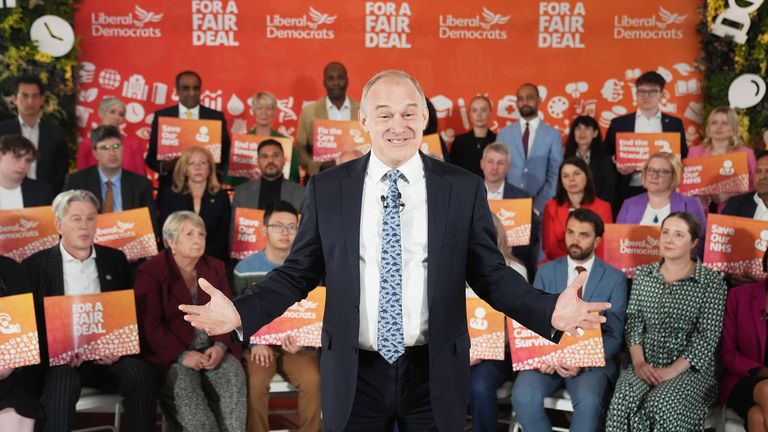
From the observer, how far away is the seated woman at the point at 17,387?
14.7 feet

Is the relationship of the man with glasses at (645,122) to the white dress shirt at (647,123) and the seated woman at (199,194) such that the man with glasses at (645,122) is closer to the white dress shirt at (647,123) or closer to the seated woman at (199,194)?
the white dress shirt at (647,123)

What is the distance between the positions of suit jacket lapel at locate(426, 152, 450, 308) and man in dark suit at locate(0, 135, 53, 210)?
155 inches

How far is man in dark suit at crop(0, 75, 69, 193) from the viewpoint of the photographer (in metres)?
6.83

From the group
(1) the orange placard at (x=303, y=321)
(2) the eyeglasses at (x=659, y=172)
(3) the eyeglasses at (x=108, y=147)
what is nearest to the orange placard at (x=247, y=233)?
(1) the orange placard at (x=303, y=321)

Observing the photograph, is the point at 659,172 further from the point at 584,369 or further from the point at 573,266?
the point at 584,369

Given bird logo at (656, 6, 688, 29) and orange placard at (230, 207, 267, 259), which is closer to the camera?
orange placard at (230, 207, 267, 259)

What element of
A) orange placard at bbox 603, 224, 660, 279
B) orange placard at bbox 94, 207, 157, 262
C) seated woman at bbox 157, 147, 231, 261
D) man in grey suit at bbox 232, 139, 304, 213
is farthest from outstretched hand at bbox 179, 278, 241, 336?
man in grey suit at bbox 232, 139, 304, 213

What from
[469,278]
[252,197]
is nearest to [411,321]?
[469,278]

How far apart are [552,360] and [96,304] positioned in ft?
7.61

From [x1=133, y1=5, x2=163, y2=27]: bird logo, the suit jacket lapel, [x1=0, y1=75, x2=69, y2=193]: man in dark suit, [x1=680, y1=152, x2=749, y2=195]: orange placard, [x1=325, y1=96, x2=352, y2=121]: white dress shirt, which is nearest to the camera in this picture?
the suit jacket lapel

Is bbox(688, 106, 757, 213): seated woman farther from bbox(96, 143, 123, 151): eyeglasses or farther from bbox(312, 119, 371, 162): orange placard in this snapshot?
bbox(96, 143, 123, 151): eyeglasses

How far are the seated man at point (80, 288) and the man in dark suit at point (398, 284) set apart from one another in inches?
92.8

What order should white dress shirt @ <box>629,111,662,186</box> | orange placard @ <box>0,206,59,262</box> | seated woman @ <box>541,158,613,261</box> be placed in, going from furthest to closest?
white dress shirt @ <box>629,111,662,186</box>, seated woman @ <box>541,158,613,261</box>, orange placard @ <box>0,206,59,262</box>

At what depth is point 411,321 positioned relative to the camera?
8.58ft
